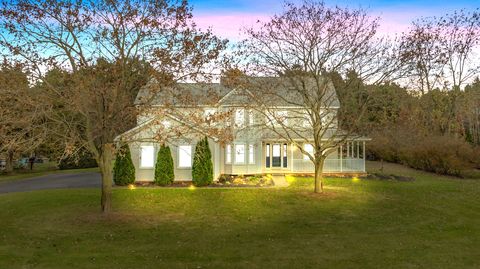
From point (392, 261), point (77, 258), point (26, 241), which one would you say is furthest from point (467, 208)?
point (26, 241)

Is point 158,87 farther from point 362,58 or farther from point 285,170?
point 285,170

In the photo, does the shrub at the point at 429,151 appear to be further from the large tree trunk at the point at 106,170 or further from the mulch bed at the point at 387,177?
the large tree trunk at the point at 106,170

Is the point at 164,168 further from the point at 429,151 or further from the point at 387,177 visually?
the point at 429,151

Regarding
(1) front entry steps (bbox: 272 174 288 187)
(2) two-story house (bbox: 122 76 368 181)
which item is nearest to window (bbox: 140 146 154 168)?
(2) two-story house (bbox: 122 76 368 181)

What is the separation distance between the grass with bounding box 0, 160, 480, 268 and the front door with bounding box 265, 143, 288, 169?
32.1 feet

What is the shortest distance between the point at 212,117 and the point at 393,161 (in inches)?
1285

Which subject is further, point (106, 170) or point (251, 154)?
point (251, 154)

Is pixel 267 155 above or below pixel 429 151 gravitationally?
below

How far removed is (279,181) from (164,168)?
731cm

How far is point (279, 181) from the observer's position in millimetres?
25406

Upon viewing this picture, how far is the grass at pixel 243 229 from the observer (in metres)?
9.95

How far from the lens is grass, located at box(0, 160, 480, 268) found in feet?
32.7

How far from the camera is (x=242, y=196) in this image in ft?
63.3

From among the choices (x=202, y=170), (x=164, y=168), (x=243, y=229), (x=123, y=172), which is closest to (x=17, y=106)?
(x=243, y=229)
